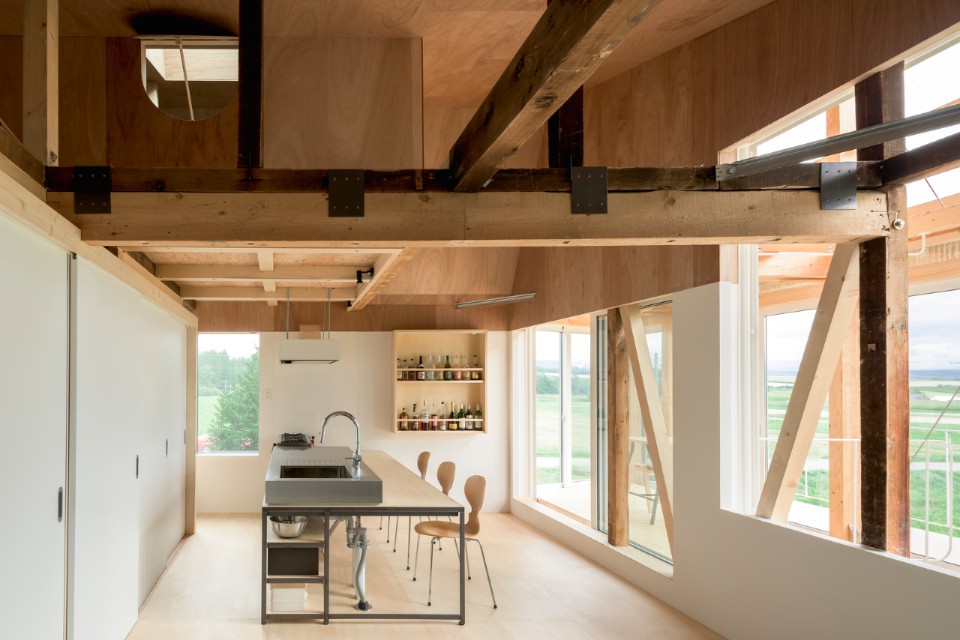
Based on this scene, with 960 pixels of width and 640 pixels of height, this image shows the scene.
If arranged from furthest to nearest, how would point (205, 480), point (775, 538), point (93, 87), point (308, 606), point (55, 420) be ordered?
point (205, 480) → point (308, 606) → point (93, 87) → point (775, 538) → point (55, 420)

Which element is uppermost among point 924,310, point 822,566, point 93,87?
point 93,87

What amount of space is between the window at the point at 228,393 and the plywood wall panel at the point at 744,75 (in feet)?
16.5

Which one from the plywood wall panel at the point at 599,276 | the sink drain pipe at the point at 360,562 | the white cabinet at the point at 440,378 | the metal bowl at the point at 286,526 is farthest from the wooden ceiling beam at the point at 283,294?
the sink drain pipe at the point at 360,562

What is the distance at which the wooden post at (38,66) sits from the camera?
127 inches

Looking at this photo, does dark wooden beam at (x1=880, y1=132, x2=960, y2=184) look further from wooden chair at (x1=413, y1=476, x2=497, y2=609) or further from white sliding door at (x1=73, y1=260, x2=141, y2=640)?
white sliding door at (x1=73, y1=260, x2=141, y2=640)

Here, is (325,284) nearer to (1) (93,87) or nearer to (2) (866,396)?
(1) (93,87)

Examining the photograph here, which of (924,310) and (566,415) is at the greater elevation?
(924,310)

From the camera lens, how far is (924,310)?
5.94 meters

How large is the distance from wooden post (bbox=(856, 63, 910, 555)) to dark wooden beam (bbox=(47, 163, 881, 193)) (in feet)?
0.80

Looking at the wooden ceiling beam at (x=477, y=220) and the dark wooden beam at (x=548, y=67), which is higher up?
the dark wooden beam at (x=548, y=67)

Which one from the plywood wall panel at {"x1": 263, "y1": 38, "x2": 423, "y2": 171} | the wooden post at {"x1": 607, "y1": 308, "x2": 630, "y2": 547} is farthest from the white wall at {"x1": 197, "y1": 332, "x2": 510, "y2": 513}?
the plywood wall panel at {"x1": 263, "y1": 38, "x2": 423, "y2": 171}

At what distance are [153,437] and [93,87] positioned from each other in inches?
102

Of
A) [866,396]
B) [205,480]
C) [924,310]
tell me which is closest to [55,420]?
[866,396]

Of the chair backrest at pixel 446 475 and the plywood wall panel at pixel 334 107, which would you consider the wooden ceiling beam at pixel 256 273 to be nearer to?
the chair backrest at pixel 446 475
